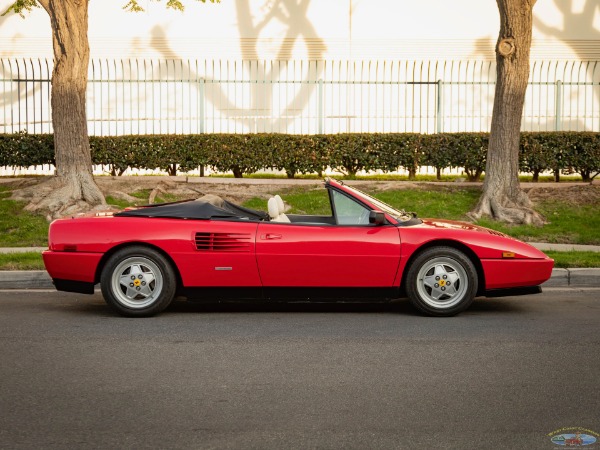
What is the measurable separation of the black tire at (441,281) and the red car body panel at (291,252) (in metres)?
0.10

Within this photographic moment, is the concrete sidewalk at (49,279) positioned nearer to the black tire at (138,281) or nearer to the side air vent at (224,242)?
the black tire at (138,281)

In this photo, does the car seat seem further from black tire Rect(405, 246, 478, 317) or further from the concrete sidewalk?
the concrete sidewalk

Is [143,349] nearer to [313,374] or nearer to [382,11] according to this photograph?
[313,374]

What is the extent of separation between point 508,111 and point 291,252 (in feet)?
26.0

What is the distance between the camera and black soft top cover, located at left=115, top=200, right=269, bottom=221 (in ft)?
29.3

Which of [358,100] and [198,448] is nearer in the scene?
[198,448]

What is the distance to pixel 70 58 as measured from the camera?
1562 centimetres

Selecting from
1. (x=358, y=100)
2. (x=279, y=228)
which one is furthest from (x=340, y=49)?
(x=279, y=228)

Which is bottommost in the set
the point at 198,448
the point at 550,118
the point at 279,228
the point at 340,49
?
the point at 198,448

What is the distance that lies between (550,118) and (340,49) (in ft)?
18.3

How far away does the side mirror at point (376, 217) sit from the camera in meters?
8.70

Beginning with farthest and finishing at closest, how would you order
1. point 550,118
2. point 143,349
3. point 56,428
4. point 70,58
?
1. point 550,118
2. point 70,58
3. point 143,349
4. point 56,428

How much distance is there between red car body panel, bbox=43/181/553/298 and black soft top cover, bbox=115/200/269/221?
14 cm

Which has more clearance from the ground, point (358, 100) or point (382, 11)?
point (382, 11)
